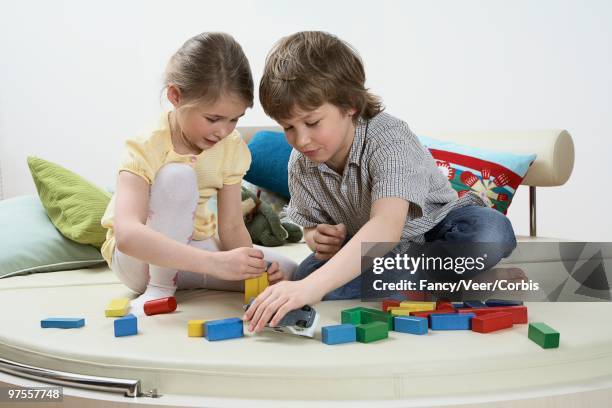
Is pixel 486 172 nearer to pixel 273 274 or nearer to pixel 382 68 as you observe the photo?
pixel 382 68

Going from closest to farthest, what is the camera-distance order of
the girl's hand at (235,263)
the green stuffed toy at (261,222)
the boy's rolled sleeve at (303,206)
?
the girl's hand at (235,263) → the boy's rolled sleeve at (303,206) → the green stuffed toy at (261,222)

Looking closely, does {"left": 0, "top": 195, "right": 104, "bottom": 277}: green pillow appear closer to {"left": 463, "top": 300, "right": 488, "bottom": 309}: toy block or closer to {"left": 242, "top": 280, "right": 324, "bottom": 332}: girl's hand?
{"left": 242, "top": 280, "right": 324, "bottom": 332}: girl's hand

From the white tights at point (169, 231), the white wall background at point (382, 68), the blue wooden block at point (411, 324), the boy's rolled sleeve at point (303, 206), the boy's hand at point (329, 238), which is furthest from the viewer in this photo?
the white wall background at point (382, 68)

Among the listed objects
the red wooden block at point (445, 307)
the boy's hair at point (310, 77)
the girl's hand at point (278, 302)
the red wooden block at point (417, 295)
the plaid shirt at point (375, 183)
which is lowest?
the red wooden block at point (417, 295)

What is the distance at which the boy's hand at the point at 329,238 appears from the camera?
157cm

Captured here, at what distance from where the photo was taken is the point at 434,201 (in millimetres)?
1715

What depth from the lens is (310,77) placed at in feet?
4.72

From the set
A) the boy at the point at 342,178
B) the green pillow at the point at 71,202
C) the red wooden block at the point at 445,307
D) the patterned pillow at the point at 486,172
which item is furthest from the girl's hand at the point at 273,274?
the patterned pillow at the point at 486,172

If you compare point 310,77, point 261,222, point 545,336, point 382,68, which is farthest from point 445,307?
point 382,68

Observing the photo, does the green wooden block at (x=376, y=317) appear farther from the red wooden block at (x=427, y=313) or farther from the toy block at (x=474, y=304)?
the toy block at (x=474, y=304)

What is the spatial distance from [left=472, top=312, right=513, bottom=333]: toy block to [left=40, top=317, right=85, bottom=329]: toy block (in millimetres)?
702

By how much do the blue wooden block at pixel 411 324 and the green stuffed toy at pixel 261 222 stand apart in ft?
3.62

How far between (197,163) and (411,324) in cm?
59

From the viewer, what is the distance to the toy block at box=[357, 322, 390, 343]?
1202 millimetres
